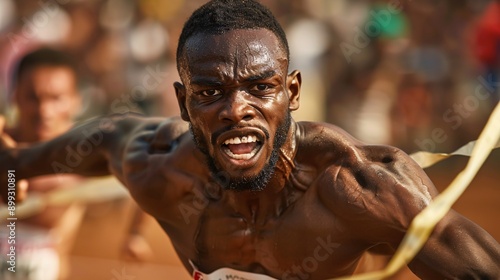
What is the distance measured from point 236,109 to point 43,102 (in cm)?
371

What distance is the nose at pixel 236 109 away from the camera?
3.12 metres

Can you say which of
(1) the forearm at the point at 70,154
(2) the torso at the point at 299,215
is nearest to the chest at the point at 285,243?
(2) the torso at the point at 299,215

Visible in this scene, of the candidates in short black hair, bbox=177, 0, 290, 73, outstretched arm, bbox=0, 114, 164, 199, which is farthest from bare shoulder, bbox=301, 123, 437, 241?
outstretched arm, bbox=0, 114, 164, 199

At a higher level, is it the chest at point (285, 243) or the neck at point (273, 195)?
the neck at point (273, 195)

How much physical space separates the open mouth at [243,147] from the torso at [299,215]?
0.27 meters

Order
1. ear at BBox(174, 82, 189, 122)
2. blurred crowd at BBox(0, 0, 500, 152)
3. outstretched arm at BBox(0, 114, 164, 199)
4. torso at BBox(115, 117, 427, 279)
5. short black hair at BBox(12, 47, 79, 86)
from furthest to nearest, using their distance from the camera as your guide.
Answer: blurred crowd at BBox(0, 0, 500, 152) < short black hair at BBox(12, 47, 79, 86) < outstretched arm at BBox(0, 114, 164, 199) < ear at BBox(174, 82, 189, 122) < torso at BBox(115, 117, 427, 279)

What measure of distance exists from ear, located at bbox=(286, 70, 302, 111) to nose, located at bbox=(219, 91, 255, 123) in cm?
30

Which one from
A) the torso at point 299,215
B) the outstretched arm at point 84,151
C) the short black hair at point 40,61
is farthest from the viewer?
the short black hair at point 40,61

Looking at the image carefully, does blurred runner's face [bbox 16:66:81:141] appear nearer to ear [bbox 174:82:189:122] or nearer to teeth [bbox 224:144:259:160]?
ear [bbox 174:82:189:122]

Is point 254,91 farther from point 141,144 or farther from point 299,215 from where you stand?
Answer: point 141,144

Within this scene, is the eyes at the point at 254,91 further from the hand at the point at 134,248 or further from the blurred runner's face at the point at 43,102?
the blurred runner's face at the point at 43,102

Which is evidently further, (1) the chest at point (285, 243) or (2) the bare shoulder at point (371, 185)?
(1) the chest at point (285, 243)

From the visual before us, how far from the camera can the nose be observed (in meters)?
3.12

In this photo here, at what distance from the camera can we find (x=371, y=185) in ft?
10.5
